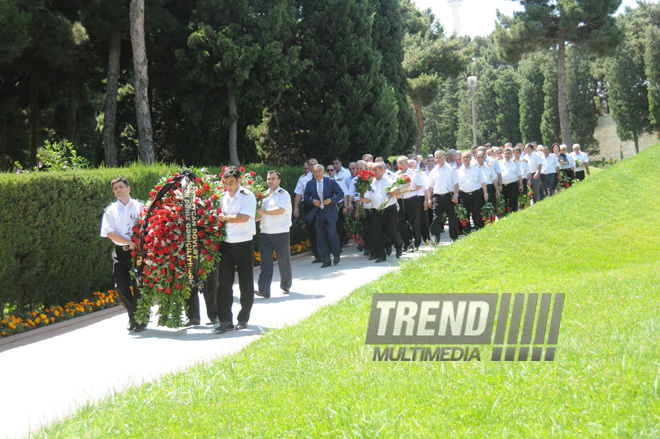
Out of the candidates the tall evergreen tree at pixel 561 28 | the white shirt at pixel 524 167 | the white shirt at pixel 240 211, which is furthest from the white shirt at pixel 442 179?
the tall evergreen tree at pixel 561 28

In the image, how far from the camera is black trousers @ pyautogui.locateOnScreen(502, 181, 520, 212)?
1905 cm

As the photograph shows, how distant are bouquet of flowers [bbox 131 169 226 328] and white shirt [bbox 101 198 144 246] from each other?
301mm

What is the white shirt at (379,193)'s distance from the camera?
1487 cm

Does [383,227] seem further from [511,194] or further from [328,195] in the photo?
[511,194]

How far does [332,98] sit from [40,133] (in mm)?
11860

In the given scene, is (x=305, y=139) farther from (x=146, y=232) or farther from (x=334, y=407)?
(x=334, y=407)

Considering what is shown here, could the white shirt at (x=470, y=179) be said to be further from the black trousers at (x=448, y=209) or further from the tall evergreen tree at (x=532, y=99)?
the tall evergreen tree at (x=532, y=99)

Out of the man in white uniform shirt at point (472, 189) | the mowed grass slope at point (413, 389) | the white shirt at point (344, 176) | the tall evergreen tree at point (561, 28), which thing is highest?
the tall evergreen tree at point (561, 28)

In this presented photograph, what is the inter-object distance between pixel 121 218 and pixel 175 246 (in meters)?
1.11

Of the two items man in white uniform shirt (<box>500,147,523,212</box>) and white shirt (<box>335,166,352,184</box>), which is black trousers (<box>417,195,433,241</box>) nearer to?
white shirt (<box>335,166,352,184</box>)

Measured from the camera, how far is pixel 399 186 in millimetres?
14945

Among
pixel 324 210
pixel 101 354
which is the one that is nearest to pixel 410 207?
pixel 324 210

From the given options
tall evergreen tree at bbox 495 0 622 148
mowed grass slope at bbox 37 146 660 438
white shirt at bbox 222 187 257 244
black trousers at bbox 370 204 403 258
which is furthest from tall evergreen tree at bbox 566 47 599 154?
white shirt at bbox 222 187 257 244

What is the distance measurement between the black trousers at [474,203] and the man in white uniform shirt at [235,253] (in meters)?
9.10
